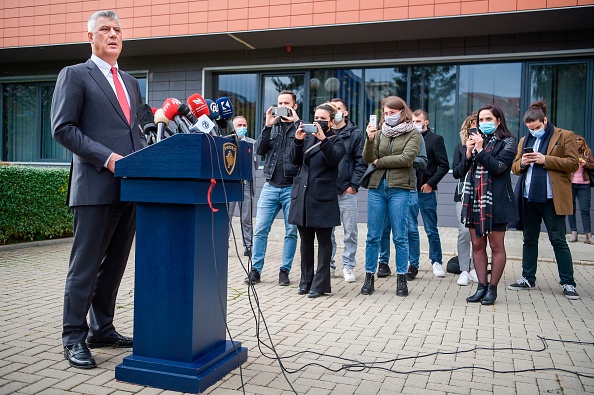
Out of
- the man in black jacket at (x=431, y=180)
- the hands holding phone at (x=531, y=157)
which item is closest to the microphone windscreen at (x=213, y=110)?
the hands holding phone at (x=531, y=157)

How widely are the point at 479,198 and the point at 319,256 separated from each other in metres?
1.84

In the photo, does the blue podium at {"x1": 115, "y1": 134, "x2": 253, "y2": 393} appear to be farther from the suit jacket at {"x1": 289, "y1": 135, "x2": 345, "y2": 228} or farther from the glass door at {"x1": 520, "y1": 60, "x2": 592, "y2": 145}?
the glass door at {"x1": 520, "y1": 60, "x2": 592, "y2": 145}

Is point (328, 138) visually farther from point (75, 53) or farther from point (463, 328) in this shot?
point (75, 53)

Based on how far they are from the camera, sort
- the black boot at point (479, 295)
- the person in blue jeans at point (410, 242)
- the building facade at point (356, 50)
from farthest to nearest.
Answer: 1. the building facade at point (356, 50)
2. the person in blue jeans at point (410, 242)
3. the black boot at point (479, 295)

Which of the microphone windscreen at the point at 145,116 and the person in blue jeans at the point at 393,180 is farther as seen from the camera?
the person in blue jeans at the point at 393,180

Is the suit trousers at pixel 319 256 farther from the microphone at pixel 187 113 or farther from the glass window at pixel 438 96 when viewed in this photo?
the glass window at pixel 438 96

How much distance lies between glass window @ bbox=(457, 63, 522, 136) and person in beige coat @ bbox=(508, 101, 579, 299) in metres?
6.11

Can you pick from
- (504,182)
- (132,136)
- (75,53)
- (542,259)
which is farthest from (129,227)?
(75,53)

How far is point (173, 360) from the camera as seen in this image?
138 inches

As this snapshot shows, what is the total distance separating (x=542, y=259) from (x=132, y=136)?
24.8 ft

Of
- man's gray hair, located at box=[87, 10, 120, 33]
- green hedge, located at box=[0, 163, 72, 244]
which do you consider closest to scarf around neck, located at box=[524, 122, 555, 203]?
man's gray hair, located at box=[87, 10, 120, 33]

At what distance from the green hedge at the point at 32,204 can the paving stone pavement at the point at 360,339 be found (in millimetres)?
1840

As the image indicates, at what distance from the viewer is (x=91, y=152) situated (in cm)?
375

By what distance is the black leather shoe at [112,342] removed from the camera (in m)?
4.27
